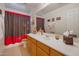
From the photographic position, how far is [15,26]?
5.66 ft

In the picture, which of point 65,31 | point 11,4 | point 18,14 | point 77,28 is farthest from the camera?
point 18,14

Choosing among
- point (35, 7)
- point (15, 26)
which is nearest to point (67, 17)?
point (35, 7)

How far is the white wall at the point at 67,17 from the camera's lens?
4.23ft

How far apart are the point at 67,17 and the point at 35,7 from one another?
0.59m

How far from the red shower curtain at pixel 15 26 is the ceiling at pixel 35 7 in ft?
0.40

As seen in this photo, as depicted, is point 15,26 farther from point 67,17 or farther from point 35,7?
point 67,17

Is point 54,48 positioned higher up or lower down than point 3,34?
lower down

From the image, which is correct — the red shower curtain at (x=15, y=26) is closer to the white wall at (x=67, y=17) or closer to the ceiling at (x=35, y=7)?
the ceiling at (x=35, y=7)

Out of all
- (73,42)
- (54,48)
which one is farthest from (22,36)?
(73,42)

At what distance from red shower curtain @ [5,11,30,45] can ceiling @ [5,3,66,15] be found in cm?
12

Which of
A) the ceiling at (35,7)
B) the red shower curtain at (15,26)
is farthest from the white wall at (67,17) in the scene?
the red shower curtain at (15,26)

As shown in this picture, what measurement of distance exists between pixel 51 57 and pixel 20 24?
832 mm

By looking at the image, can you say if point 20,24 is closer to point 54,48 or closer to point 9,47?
point 9,47

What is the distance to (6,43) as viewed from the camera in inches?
→ 67.9
